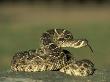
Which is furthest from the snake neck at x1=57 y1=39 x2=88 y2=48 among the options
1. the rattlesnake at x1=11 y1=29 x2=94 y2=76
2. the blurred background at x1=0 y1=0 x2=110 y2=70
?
the blurred background at x1=0 y1=0 x2=110 y2=70

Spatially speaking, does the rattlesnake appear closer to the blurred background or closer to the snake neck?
the snake neck

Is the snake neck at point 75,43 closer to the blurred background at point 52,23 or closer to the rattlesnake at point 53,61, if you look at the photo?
the rattlesnake at point 53,61

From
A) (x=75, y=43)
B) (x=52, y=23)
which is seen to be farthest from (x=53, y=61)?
(x=52, y=23)

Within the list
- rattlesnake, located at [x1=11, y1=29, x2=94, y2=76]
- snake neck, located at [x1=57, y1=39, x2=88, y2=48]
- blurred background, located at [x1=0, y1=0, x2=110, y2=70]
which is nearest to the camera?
rattlesnake, located at [x1=11, y1=29, x2=94, y2=76]

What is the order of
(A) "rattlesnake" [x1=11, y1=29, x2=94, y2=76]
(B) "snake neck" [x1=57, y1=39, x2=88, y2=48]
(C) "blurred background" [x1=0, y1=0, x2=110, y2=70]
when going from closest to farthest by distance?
(A) "rattlesnake" [x1=11, y1=29, x2=94, y2=76], (B) "snake neck" [x1=57, y1=39, x2=88, y2=48], (C) "blurred background" [x1=0, y1=0, x2=110, y2=70]

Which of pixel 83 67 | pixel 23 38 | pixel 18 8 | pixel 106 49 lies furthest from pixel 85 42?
pixel 18 8

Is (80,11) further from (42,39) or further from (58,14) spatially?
(42,39)

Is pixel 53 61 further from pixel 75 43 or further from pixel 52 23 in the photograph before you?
pixel 52 23
